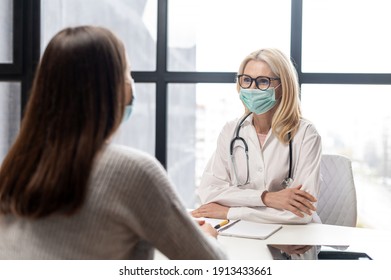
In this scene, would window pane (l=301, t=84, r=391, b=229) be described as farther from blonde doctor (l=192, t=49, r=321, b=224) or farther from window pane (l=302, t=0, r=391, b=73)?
blonde doctor (l=192, t=49, r=321, b=224)

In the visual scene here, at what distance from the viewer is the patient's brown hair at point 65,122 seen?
2.23ft

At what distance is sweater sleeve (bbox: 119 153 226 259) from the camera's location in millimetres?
694

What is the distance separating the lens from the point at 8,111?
8.34 feet

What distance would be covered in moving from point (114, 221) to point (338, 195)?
1.27 metres

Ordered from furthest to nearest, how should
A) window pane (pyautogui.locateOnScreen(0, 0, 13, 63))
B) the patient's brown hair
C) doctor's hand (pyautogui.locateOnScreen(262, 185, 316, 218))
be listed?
window pane (pyautogui.locateOnScreen(0, 0, 13, 63)) → doctor's hand (pyautogui.locateOnScreen(262, 185, 316, 218)) → the patient's brown hair

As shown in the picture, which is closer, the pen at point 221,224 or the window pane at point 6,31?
the pen at point 221,224

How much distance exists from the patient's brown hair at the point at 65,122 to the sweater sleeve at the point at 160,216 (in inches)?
3.1

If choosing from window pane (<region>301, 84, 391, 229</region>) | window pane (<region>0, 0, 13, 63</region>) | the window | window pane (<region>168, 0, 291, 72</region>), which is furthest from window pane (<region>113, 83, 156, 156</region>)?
window pane (<region>301, 84, 391, 229</region>)

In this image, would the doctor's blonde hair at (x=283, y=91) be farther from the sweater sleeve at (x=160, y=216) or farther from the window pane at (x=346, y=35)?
the sweater sleeve at (x=160, y=216)

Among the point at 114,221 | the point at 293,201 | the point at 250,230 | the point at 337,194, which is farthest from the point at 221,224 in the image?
the point at 114,221

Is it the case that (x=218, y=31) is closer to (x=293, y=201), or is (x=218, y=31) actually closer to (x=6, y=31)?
(x=6, y=31)

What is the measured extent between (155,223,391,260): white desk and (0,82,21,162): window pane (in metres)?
1.70

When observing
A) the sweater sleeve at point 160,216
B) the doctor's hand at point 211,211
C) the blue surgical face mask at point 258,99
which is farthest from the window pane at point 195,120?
the sweater sleeve at point 160,216

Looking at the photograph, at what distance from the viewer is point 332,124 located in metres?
2.36
